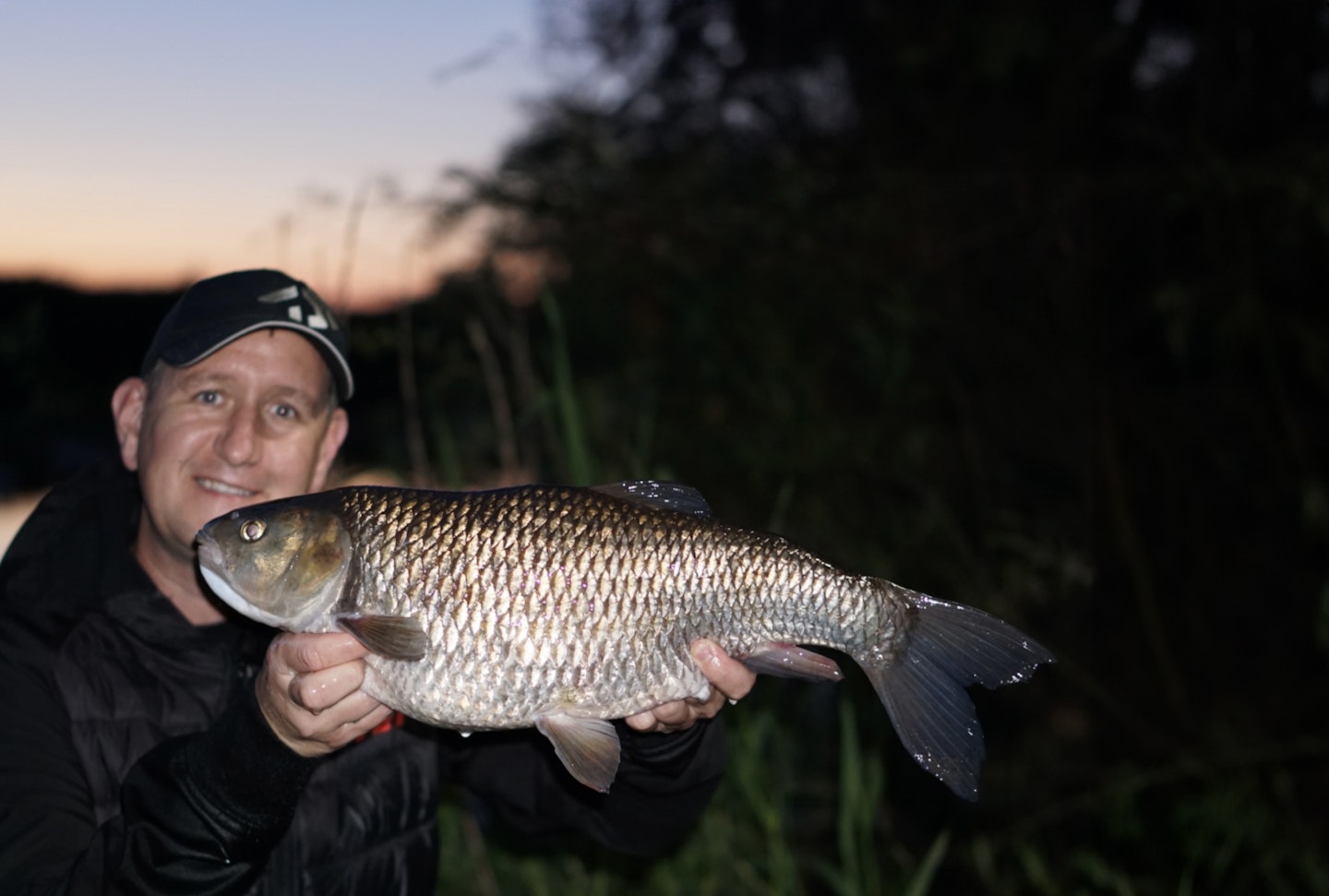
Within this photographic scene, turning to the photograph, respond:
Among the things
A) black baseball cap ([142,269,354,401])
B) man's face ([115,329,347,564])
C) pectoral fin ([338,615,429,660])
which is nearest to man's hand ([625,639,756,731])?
pectoral fin ([338,615,429,660])

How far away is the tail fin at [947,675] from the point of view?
1.66 meters

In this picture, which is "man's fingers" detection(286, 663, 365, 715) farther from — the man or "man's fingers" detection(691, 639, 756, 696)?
"man's fingers" detection(691, 639, 756, 696)

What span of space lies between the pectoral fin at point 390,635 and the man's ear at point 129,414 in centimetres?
74

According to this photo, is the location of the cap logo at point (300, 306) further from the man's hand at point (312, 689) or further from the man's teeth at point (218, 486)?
the man's hand at point (312, 689)

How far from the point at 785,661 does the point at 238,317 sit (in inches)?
42.2

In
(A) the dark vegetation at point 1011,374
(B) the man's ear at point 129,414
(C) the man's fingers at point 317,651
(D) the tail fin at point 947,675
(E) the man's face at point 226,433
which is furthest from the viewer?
(A) the dark vegetation at point 1011,374

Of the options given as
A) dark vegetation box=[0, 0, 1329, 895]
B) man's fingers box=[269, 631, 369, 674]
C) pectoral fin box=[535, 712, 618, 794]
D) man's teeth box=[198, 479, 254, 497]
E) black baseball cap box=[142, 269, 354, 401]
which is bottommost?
dark vegetation box=[0, 0, 1329, 895]

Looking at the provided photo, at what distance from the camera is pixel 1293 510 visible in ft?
14.8

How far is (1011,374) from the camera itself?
5.09 m

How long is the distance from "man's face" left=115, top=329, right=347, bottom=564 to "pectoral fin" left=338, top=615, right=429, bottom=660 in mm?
498

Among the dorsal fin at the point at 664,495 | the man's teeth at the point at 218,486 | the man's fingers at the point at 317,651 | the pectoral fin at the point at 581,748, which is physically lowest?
the pectoral fin at the point at 581,748

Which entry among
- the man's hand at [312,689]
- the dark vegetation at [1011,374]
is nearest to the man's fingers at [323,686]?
the man's hand at [312,689]

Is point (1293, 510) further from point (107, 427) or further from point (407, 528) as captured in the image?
point (107, 427)

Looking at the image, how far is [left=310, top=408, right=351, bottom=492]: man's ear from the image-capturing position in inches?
84.0
